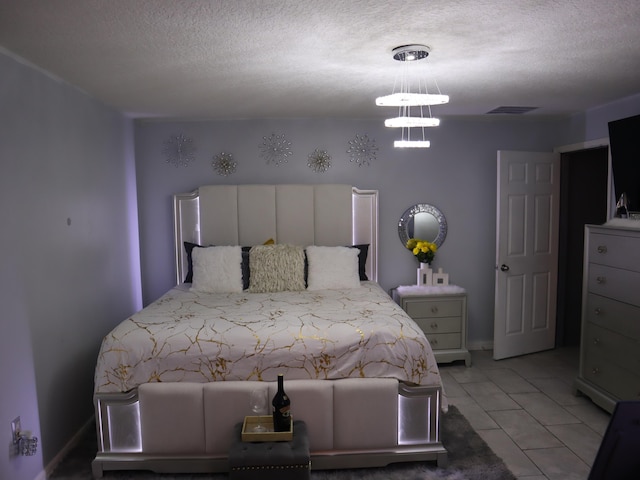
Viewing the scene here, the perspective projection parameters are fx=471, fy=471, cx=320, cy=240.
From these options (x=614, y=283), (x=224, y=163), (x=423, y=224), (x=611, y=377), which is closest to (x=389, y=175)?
(x=423, y=224)

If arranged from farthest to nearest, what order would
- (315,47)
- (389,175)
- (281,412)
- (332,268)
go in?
(389,175)
(332,268)
(281,412)
(315,47)

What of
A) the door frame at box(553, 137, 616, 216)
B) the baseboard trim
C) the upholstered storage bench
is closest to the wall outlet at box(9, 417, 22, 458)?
the upholstered storage bench

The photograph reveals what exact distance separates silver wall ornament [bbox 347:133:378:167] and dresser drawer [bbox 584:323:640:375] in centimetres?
242

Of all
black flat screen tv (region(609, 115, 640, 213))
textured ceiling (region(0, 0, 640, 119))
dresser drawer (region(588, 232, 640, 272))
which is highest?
textured ceiling (region(0, 0, 640, 119))

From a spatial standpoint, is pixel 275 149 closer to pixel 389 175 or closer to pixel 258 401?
pixel 389 175

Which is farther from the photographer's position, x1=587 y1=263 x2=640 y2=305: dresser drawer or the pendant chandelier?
x1=587 y1=263 x2=640 y2=305: dresser drawer

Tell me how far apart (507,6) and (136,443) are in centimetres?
298

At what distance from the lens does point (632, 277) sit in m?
3.15

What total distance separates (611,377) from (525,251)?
5.11 feet

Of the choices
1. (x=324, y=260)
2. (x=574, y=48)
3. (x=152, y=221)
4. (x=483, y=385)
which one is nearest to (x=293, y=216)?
(x=324, y=260)

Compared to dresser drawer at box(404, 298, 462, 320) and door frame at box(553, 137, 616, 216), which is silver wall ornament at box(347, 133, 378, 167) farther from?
door frame at box(553, 137, 616, 216)

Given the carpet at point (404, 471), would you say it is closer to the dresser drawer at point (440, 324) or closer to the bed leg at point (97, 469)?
the bed leg at point (97, 469)

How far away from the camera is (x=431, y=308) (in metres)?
4.45

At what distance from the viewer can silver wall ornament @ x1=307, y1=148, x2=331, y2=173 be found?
4.69m
